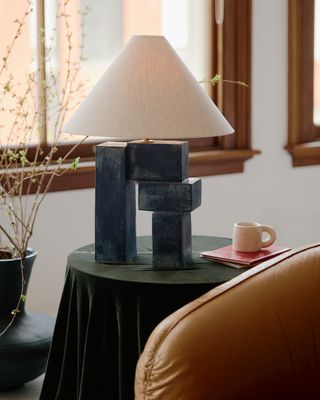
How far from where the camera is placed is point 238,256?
105 inches

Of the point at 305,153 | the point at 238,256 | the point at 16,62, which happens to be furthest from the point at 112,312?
the point at 305,153

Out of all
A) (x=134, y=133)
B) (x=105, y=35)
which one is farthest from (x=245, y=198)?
(x=134, y=133)

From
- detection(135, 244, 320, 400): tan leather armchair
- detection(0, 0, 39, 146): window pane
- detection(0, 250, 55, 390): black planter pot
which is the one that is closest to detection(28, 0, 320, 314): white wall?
detection(0, 0, 39, 146): window pane

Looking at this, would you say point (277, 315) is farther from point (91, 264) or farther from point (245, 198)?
point (245, 198)

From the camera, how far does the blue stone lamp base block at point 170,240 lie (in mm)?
2646

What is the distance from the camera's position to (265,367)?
165cm

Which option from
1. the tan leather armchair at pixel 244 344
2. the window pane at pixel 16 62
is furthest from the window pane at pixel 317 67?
the tan leather armchair at pixel 244 344

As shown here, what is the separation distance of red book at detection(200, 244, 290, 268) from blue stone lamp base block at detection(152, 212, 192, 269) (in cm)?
8

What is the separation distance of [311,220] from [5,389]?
1.83 metres

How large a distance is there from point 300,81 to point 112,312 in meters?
2.03

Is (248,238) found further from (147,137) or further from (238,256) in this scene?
(147,137)

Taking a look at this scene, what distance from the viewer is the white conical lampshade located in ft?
8.32

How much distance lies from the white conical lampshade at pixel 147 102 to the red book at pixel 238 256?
1.12 feet

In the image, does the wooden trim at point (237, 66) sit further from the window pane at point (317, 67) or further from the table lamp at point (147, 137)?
the table lamp at point (147, 137)
